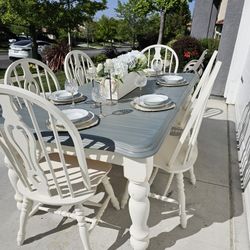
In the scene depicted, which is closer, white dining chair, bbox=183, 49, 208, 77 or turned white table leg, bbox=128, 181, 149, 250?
turned white table leg, bbox=128, 181, 149, 250

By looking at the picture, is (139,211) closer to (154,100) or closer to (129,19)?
(154,100)

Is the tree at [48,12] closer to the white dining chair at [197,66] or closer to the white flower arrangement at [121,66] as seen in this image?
the white dining chair at [197,66]

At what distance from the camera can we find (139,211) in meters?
1.28

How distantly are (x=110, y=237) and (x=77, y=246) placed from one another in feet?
0.74

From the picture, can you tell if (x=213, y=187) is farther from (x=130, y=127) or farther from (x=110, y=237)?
(x=130, y=127)

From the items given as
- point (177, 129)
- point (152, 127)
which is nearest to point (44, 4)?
point (177, 129)

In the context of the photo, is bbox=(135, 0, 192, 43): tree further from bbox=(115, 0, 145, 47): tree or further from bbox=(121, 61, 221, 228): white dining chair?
bbox=(121, 61, 221, 228): white dining chair

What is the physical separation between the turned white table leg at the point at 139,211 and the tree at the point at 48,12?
23.5 ft

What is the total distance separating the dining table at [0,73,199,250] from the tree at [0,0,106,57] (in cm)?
669

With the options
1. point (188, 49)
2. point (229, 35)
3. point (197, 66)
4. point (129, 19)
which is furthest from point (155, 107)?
point (129, 19)

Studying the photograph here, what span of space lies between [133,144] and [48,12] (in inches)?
295

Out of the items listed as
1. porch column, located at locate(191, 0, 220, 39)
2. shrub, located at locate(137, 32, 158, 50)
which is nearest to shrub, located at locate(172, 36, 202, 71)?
porch column, located at locate(191, 0, 220, 39)

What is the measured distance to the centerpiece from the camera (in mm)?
1729

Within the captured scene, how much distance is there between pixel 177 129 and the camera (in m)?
2.09
